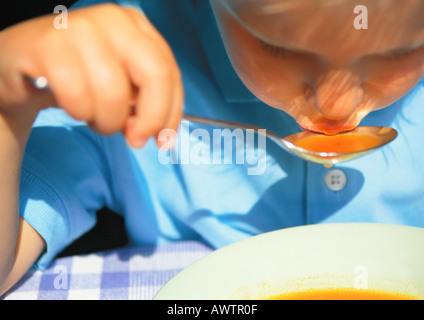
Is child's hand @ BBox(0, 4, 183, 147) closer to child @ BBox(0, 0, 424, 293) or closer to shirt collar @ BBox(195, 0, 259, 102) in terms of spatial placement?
child @ BBox(0, 0, 424, 293)

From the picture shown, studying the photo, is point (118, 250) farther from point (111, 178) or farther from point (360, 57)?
point (360, 57)

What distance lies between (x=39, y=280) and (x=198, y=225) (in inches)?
7.3

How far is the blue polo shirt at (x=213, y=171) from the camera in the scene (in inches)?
23.4

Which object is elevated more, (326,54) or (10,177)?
(326,54)

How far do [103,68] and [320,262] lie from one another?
24 cm

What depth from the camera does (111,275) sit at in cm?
55

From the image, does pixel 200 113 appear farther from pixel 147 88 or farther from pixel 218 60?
pixel 147 88

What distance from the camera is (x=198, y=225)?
638 millimetres

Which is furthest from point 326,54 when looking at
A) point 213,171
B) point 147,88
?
point 213,171

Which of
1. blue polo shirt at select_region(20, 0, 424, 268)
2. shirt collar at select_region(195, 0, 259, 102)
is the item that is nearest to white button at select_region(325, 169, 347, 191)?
blue polo shirt at select_region(20, 0, 424, 268)

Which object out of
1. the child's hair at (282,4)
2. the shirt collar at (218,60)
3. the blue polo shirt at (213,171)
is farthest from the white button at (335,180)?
the child's hair at (282,4)

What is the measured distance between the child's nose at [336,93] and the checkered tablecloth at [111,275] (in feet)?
0.75

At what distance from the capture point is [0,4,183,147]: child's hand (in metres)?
0.31
